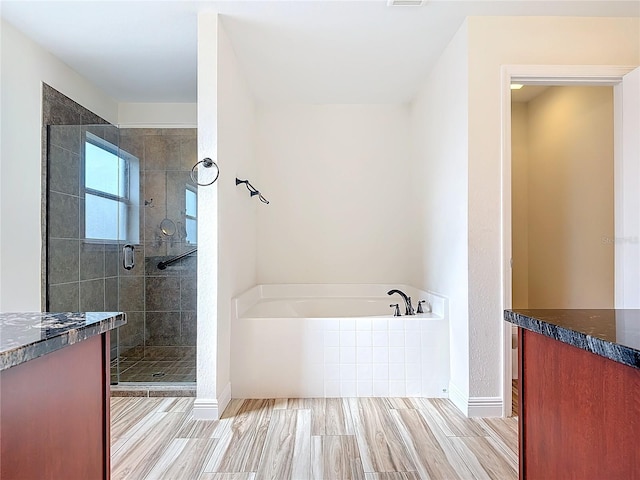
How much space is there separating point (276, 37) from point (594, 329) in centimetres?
245

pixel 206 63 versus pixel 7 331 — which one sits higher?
pixel 206 63

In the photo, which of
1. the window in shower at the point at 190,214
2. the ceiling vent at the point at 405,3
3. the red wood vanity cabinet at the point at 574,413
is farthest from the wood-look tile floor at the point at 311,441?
the ceiling vent at the point at 405,3

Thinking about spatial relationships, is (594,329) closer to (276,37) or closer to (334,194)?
(276,37)

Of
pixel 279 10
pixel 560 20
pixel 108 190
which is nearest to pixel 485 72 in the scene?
pixel 560 20

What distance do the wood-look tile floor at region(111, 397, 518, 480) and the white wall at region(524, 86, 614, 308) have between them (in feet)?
5.35

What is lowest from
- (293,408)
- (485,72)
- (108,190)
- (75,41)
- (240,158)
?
(293,408)

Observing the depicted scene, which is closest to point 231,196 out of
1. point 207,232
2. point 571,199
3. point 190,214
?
point 207,232

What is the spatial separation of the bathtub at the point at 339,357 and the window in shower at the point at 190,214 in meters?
0.92

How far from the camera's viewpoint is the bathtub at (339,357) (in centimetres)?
274

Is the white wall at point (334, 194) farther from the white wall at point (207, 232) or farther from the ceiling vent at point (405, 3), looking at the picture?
the ceiling vent at point (405, 3)

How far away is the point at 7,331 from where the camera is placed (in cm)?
88

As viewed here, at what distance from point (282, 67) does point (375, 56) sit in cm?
69

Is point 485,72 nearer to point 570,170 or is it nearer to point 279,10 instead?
point 279,10

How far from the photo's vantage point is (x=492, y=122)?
7.94ft
